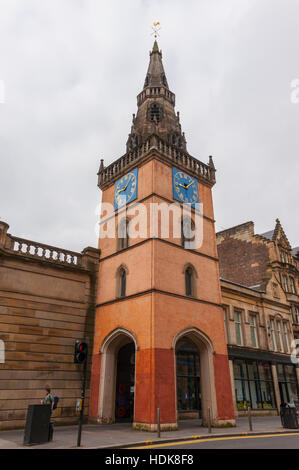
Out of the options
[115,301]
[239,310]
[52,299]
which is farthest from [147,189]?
[239,310]

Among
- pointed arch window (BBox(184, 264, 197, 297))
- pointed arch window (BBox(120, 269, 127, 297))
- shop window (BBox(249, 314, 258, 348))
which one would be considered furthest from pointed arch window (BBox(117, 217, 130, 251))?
shop window (BBox(249, 314, 258, 348))

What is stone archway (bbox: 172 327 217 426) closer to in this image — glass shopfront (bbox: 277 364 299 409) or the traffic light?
the traffic light

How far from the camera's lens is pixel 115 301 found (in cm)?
1980

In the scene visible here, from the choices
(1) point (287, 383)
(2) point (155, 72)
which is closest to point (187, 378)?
(1) point (287, 383)

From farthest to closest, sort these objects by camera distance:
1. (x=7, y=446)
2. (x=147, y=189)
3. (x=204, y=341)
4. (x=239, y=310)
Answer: (x=239, y=310)
(x=147, y=189)
(x=204, y=341)
(x=7, y=446)

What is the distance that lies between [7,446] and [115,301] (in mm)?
9639

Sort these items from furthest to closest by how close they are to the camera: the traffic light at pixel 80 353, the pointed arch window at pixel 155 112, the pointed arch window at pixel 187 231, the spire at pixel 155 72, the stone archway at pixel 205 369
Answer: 1. the spire at pixel 155 72
2. the pointed arch window at pixel 155 112
3. the pointed arch window at pixel 187 231
4. the stone archway at pixel 205 369
5. the traffic light at pixel 80 353

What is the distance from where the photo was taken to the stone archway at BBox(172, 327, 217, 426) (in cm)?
1800

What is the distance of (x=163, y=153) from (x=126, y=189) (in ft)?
11.3

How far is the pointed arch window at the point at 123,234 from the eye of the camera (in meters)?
21.4

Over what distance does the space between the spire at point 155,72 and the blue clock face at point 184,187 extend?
1100 cm

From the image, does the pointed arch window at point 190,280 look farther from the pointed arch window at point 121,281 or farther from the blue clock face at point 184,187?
the blue clock face at point 184,187

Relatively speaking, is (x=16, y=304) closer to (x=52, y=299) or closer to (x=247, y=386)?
(x=52, y=299)

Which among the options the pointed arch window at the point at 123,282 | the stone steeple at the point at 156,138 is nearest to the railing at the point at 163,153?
the stone steeple at the point at 156,138
